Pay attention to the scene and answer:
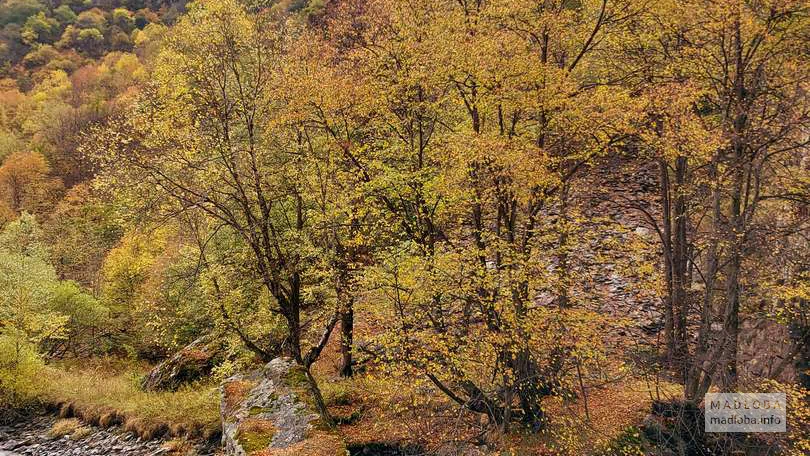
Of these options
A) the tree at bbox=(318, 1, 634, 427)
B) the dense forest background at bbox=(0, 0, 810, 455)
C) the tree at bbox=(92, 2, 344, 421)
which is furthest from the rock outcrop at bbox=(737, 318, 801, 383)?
the tree at bbox=(92, 2, 344, 421)

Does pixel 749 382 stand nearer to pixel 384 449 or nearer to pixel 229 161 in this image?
pixel 384 449

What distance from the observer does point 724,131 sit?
9312mm

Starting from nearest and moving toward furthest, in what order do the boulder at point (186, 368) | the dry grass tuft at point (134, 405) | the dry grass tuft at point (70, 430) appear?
the dry grass tuft at point (134, 405)
the dry grass tuft at point (70, 430)
the boulder at point (186, 368)

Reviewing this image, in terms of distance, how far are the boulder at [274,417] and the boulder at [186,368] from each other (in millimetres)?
5663

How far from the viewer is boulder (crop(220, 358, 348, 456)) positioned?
8195mm

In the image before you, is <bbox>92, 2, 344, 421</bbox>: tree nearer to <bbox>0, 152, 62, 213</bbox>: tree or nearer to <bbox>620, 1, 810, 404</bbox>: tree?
<bbox>620, 1, 810, 404</bbox>: tree

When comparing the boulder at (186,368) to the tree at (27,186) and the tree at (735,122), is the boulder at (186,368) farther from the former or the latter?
the tree at (27,186)

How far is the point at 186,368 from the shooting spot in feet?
54.8

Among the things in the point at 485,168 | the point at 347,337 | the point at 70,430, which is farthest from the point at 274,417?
the point at 70,430

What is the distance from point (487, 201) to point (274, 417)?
21.2ft

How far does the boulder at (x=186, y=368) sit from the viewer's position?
16.5 metres

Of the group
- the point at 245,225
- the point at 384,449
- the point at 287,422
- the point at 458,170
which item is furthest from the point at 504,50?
the point at 384,449

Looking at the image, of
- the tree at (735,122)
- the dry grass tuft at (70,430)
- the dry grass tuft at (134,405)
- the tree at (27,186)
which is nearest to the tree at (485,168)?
the tree at (735,122)

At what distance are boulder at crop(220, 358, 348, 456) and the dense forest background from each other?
489 mm
